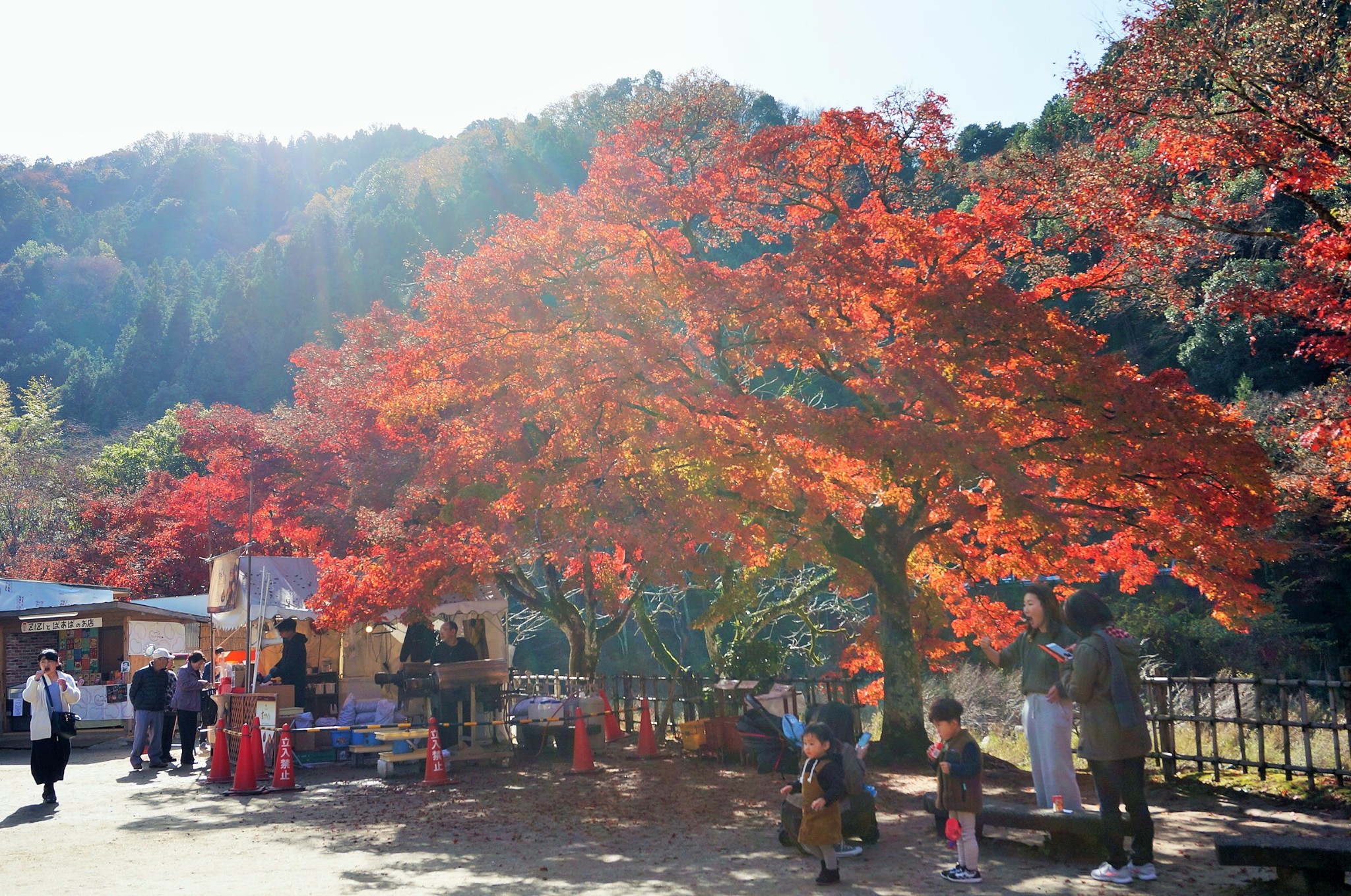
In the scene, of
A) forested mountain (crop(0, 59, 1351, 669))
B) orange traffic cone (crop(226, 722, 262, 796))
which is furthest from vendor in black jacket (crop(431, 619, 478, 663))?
forested mountain (crop(0, 59, 1351, 669))

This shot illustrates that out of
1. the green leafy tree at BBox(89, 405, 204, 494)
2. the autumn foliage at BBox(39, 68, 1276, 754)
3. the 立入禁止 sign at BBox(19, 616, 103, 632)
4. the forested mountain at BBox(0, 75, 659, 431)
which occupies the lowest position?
the 立入禁止 sign at BBox(19, 616, 103, 632)

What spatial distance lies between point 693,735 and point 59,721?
6863 mm

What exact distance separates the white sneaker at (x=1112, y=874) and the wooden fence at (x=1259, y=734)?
3.66 meters

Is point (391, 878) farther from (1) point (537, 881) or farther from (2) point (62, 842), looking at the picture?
(2) point (62, 842)

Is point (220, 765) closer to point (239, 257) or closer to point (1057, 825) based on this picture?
point (1057, 825)

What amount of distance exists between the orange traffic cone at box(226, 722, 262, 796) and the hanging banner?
201 inches

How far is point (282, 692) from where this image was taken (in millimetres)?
13031

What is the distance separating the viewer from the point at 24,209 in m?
72.4

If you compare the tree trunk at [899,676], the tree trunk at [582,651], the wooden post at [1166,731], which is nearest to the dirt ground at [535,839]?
the wooden post at [1166,731]

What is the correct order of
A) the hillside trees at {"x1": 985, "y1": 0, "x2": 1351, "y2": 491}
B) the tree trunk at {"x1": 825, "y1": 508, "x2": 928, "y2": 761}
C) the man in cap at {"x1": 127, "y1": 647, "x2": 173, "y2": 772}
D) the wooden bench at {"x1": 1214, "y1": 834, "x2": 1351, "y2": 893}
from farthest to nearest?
the man in cap at {"x1": 127, "y1": 647, "x2": 173, "y2": 772}, the tree trunk at {"x1": 825, "y1": 508, "x2": 928, "y2": 761}, the hillside trees at {"x1": 985, "y1": 0, "x2": 1351, "y2": 491}, the wooden bench at {"x1": 1214, "y1": 834, "x2": 1351, "y2": 893}

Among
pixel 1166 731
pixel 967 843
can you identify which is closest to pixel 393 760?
pixel 967 843

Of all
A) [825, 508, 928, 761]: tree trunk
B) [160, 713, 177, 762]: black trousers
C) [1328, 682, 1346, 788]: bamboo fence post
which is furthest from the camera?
[160, 713, 177, 762]: black trousers

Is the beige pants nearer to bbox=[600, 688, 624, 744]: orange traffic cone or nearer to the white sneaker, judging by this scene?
the white sneaker

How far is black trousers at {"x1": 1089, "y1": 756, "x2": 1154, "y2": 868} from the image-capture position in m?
5.78
